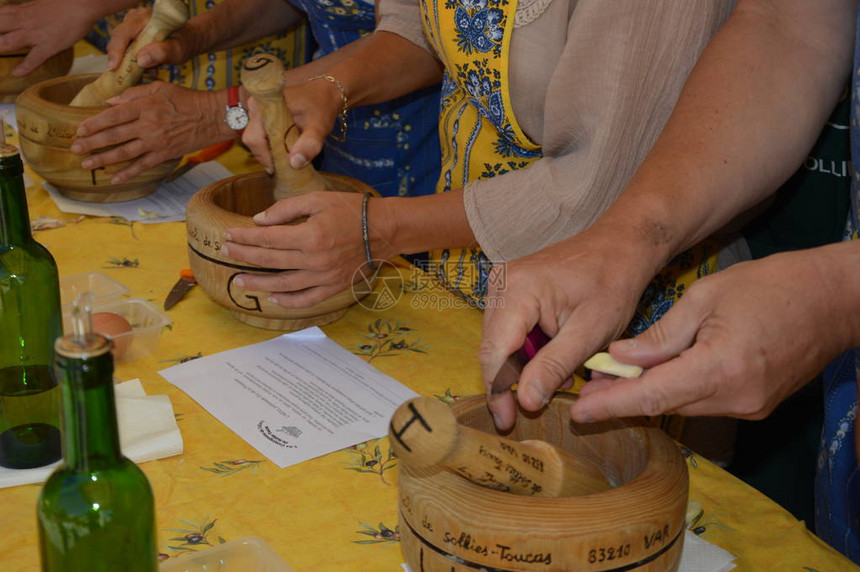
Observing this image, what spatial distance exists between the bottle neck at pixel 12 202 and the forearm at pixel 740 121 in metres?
0.62

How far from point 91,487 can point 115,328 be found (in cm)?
59

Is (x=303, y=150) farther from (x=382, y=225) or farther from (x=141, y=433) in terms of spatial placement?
(x=141, y=433)

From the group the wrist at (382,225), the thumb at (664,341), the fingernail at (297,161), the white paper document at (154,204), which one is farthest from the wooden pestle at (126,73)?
the thumb at (664,341)

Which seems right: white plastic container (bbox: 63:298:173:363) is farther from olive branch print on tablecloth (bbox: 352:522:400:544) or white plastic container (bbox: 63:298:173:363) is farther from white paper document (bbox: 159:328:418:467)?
olive branch print on tablecloth (bbox: 352:522:400:544)

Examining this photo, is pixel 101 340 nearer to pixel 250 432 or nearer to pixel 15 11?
pixel 250 432

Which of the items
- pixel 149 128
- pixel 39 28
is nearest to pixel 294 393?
pixel 149 128

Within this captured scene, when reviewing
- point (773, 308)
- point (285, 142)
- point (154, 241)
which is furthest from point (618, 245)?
point (154, 241)

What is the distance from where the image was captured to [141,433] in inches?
42.1

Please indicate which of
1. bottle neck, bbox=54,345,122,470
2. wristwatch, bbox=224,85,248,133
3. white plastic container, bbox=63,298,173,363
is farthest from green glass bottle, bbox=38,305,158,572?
wristwatch, bbox=224,85,248,133

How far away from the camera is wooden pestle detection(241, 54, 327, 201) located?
4.31 feet

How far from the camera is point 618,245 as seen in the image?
1050mm

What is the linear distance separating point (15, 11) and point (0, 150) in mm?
1416

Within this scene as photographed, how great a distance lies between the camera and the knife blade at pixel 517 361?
0.92m

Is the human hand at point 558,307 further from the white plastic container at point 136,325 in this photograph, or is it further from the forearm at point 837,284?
the white plastic container at point 136,325
